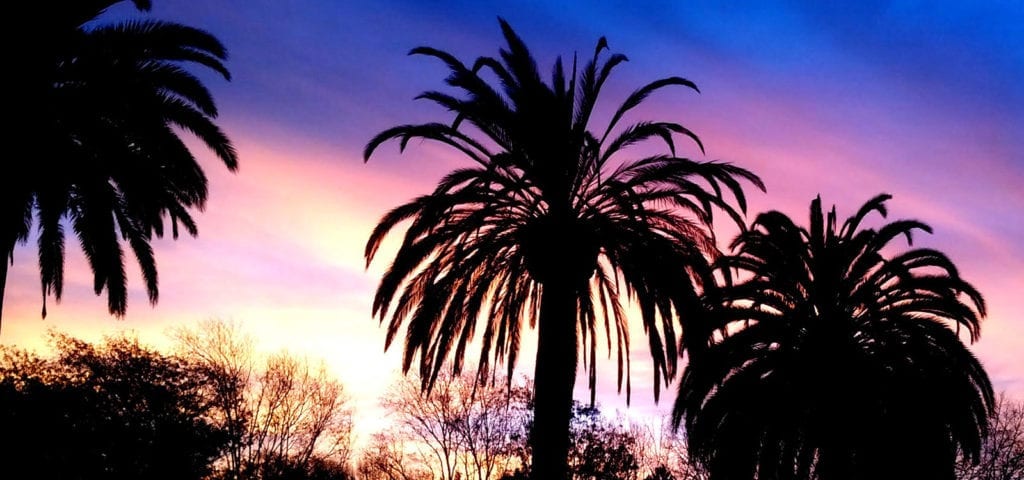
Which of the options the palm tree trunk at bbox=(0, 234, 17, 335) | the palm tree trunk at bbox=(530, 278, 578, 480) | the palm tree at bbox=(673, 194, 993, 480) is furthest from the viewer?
the palm tree at bbox=(673, 194, 993, 480)

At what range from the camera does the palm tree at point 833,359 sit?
19703 mm

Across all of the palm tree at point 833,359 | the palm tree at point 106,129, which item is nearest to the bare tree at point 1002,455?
the palm tree at point 833,359

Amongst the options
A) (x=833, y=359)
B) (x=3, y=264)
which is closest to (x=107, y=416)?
(x=3, y=264)

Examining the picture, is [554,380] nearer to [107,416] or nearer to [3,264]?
[3,264]

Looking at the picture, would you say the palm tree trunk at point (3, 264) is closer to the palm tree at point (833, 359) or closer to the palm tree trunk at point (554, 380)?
the palm tree trunk at point (554, 380)

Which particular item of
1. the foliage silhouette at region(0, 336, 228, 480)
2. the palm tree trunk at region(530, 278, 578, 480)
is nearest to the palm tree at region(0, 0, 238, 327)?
the palm tree trunk at region(530, 278, 578, 480)

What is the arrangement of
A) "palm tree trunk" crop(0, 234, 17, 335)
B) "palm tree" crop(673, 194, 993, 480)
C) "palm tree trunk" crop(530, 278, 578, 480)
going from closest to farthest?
"palm tree trunk" crop(0, 234, 17, 335), "palm tree trunk" crop(530, 278, 578, 480), "palm tree" crop(673, 194, 993, 480)

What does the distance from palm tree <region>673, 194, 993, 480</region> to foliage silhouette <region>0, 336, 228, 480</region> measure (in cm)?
1812

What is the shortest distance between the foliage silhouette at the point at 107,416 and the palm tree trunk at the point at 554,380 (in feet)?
48.9

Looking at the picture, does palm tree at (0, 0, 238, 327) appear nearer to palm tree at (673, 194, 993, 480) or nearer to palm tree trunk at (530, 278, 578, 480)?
palm tree trunk at (530, 278, 578, 480)

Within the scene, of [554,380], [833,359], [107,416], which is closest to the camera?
[554,380]

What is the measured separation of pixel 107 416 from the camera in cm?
2800

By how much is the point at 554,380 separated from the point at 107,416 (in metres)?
20.8

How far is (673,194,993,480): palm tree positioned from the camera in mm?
19703
